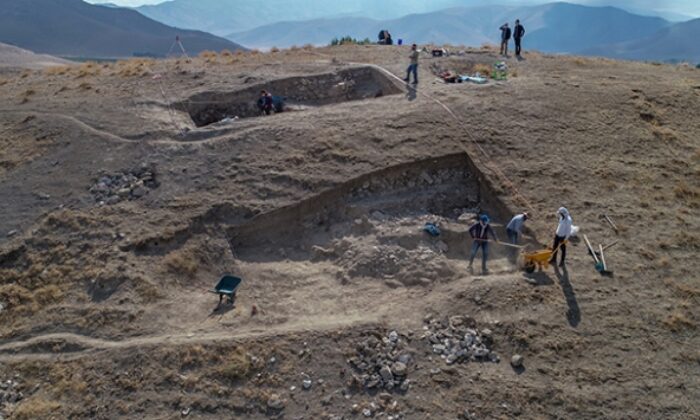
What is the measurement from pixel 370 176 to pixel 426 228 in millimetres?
2456

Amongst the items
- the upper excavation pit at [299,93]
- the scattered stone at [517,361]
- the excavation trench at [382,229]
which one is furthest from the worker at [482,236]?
the upper excavation pit at [299,93]

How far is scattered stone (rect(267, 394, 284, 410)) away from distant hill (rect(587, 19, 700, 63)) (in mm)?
176152

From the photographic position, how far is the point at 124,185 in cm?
1596

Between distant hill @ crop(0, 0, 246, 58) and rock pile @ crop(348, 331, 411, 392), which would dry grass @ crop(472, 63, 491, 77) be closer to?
rock pile @ crop(348, 331, 411, 392)

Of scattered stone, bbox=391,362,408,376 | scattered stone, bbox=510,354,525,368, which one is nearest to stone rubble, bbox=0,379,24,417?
scattered stone, bbox=391,362,408,376

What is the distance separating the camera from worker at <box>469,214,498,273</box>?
13.3 m

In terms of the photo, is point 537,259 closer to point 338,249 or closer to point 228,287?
point 338,249

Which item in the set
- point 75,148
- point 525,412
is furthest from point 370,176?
point 75,148

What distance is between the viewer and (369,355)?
11.0 meters

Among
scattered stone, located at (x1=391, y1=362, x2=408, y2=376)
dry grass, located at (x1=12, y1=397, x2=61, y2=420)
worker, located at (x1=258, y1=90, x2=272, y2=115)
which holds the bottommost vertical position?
dry grass, located at (x1=12, y1=397, x2=61, y2=420)

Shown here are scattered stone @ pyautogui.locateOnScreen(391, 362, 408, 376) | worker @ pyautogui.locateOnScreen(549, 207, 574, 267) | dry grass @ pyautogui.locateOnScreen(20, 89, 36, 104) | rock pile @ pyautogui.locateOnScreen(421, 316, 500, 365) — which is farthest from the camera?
dry grass @ pyautogui.locateOnScreen(20, 89, 36, 104)

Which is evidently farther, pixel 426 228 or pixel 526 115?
pixel 526 115

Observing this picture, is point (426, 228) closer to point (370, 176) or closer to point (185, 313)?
point (370, 176)

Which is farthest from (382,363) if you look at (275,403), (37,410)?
(37,410)
